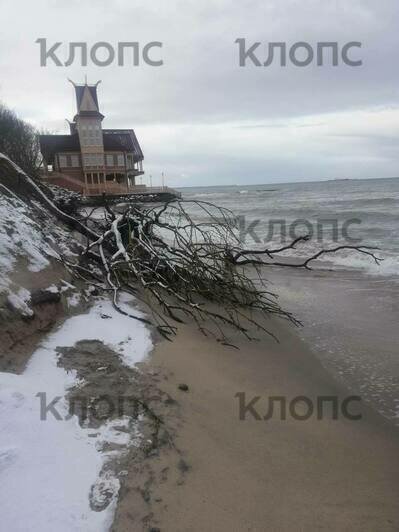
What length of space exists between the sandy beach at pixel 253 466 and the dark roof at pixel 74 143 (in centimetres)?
4419

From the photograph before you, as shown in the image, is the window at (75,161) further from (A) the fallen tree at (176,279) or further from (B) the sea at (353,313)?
(A) the fallen tree at (176,279)

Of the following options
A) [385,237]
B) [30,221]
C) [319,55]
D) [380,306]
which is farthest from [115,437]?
[385,237]

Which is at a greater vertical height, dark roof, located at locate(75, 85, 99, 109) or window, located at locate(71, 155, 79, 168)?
dark roof, located at locate(75, 85, 99, 109)

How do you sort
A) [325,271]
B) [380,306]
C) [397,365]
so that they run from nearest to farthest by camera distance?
[397,365] < [380,306] < [325,271]

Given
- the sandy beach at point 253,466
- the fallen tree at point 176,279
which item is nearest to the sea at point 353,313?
the sandy beach at point 253,466

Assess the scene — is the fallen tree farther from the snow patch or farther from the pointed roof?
the pointed roof

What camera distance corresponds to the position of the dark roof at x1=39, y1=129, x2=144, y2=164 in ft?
143

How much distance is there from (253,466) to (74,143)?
46087mm

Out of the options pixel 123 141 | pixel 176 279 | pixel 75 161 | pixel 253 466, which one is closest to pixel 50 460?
pixel 253 466

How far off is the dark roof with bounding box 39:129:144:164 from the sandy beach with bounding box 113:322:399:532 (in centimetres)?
4419

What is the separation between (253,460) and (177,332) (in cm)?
218

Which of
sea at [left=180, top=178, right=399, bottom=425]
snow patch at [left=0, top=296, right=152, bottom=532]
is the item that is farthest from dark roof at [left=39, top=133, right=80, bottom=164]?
snow patch at [left=0, top=296, right=152, bottom=532]

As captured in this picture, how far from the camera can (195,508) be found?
2125mm

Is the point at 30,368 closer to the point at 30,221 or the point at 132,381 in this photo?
the point at 132,381
